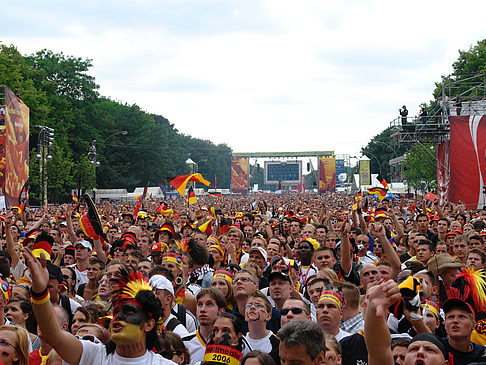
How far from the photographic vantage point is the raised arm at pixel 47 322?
3.48 metres

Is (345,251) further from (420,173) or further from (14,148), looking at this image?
(420,173)

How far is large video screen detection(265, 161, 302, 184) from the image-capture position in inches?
4250

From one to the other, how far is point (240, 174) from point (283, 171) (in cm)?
1723

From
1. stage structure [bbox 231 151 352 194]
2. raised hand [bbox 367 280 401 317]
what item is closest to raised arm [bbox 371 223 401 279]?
raised hand [bbox 367 280 401 317]

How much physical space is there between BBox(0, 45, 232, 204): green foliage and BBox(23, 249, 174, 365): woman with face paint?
38.2m

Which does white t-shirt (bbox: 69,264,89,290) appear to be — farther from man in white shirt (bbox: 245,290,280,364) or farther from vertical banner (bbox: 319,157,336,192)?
vertical banner (bbox: 319,157,336,192)

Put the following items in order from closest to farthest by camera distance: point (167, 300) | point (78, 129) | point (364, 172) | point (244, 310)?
point (167, 300) < point (244, 310) < point (364, 172) < point (78, 129)

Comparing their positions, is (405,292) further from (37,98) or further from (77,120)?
(77,120)

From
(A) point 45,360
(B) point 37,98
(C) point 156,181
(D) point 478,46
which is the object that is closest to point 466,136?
(D) point 478,46

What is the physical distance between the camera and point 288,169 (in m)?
108

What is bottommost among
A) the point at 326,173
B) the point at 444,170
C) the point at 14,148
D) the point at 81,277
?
the point at 81,277

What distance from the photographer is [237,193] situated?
9588cm

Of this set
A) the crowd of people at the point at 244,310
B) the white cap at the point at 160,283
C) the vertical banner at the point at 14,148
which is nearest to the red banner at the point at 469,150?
the crowd of people at the point at 244,310

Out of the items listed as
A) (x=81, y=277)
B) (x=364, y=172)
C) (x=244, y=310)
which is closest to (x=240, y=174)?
(x=364, y=172)
